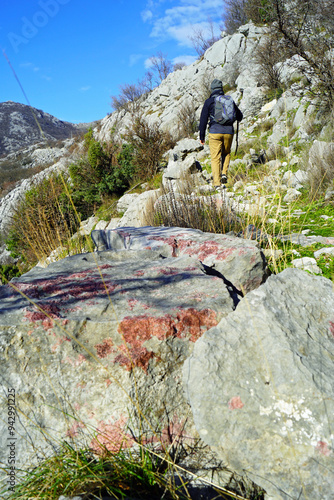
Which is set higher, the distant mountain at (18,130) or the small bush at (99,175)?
the distant mountain at (18,130)

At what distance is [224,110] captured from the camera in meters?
6.27

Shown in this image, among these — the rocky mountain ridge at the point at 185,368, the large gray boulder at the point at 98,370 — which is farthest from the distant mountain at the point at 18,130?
the large gray boulder at the point at 98,370

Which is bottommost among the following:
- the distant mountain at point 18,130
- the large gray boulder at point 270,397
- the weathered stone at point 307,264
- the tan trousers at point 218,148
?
the weathered stone at point 307,264

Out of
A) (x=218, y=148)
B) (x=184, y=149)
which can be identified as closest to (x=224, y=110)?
(x=218, y=148)

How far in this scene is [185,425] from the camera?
1.29m

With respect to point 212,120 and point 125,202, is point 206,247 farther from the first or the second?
point 125,202

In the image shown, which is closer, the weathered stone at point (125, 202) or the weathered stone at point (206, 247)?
the weathered stone at point (206, 247)

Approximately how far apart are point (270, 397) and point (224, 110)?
20.8ft

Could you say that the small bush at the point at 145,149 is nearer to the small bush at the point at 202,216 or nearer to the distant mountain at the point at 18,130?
the small bush at the point at 202,216

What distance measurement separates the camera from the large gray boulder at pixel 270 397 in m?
0.99

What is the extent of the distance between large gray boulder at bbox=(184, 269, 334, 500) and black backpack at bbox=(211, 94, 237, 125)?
19.2 ft

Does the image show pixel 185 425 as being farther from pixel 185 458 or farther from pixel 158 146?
pixel 158 146

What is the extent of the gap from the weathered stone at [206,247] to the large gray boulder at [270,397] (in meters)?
0.72

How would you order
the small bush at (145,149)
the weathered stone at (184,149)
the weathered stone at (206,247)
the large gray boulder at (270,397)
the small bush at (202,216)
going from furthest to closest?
1. the small bush at (145,149)
2. the weathered stone at (184,149)
3. the small bush at (202,216)
4. the weathered stone at (206,247)
5. the large gray boulder at (270,397)
